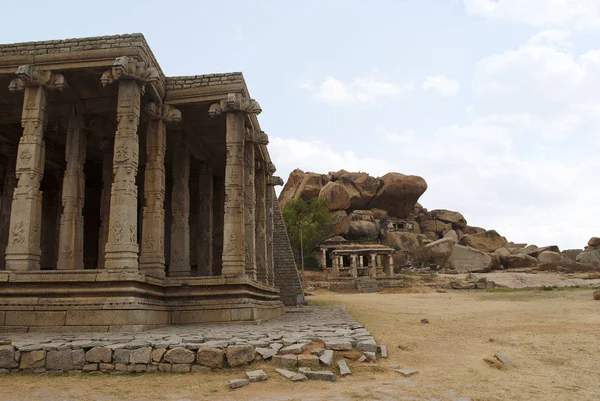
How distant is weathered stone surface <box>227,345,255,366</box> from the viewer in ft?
21.2

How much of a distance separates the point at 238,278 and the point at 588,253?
161 feet

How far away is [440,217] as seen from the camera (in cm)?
6844

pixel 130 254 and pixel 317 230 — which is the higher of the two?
pixel 317 230

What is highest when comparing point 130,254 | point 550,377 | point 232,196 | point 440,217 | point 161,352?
point 440,217

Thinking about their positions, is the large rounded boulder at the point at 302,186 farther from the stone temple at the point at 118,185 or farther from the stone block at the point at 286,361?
the stone block at the point at 286,361

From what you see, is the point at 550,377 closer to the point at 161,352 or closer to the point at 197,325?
the point at 161,352

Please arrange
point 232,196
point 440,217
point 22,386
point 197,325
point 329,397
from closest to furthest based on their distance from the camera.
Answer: point 329,397, point 22,386, point 197,325, point 232,196, point 440,217

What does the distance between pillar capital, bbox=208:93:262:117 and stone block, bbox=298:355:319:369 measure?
7514 mm

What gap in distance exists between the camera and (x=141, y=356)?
648 centimetres

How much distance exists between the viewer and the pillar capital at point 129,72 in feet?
33.8

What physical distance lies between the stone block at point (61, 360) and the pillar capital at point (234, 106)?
7.35 meters

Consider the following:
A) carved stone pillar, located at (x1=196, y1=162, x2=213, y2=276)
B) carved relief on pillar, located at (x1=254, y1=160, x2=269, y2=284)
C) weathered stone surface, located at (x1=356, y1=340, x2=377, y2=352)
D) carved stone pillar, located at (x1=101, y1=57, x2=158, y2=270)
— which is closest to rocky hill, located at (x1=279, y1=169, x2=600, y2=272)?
carved relief on pillar, located at (x1=254, y1=160, x2=269, y2=284)

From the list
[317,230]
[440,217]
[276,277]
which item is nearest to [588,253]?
[440,217]

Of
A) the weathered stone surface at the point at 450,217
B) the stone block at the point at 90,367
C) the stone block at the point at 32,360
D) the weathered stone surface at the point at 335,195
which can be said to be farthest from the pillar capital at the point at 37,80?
the weathered stone surface at the point at 450,217
